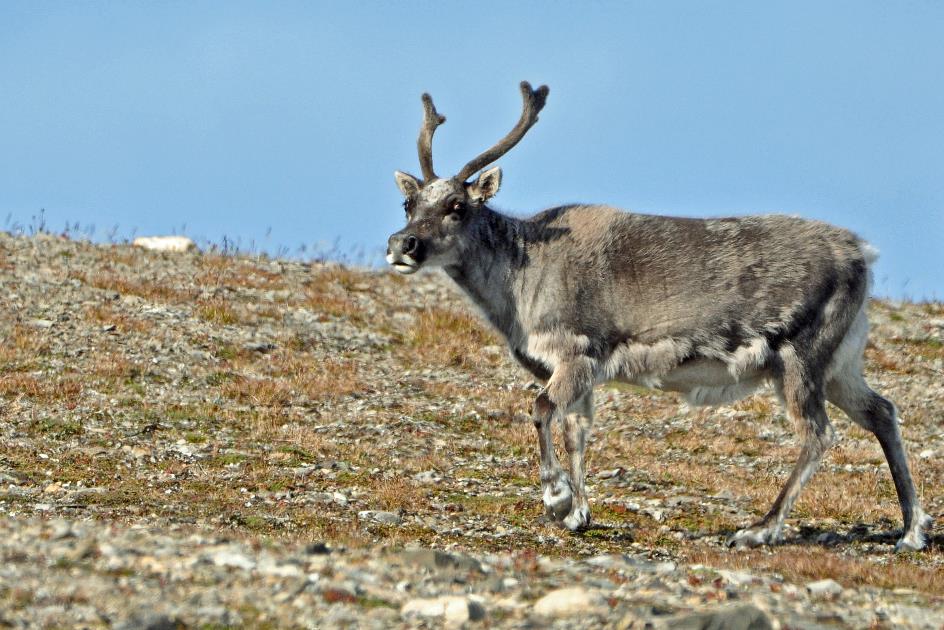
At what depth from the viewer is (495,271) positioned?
1511cm

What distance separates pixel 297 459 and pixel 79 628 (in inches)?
395

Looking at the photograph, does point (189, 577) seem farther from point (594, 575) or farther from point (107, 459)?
point (107, 459)

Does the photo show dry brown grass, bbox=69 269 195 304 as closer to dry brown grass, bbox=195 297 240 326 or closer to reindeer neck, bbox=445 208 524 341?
dry brown grass, bbox=195 297 240 326

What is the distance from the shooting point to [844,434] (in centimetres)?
2116

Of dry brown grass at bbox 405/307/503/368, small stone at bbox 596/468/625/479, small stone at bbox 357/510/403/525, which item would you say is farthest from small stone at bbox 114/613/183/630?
dry brown grass at bbox 405/307/503/368

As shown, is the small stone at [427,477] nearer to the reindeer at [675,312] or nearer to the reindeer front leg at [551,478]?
the reindeer at [675,312]

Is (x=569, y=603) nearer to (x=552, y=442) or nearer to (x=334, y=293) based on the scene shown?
(x=552, y=442)

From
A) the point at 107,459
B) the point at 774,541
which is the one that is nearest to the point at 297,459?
the point at 107,459

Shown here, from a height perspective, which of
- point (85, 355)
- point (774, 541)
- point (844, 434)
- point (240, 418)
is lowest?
point (774, 541)

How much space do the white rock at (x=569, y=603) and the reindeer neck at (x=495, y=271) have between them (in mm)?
6880

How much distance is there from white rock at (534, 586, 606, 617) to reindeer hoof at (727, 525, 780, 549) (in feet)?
19.2

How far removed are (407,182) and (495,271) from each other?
64.4 inches

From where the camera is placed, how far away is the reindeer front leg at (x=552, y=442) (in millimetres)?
13930

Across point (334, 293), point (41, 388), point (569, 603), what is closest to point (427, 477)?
point (41, 388)
